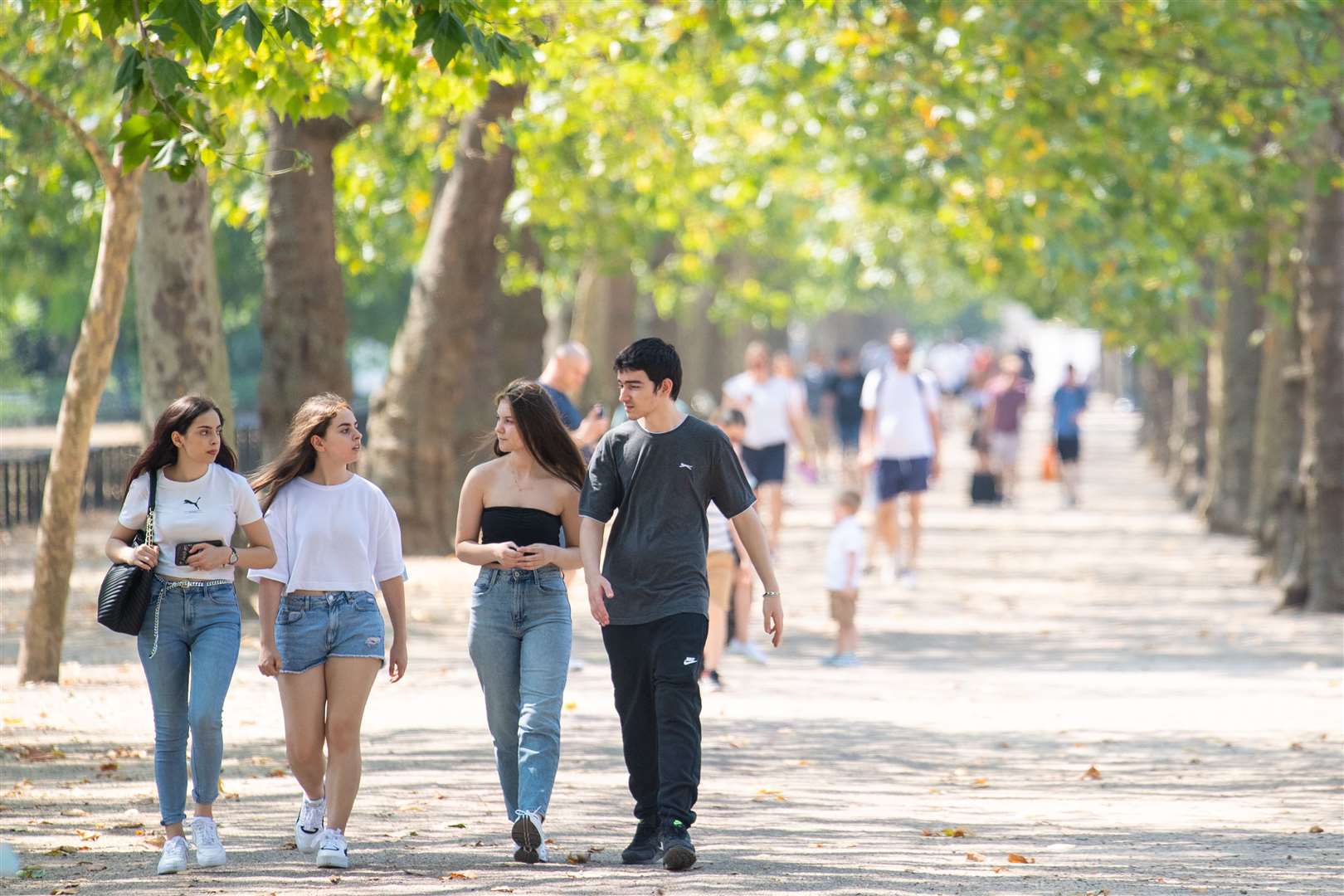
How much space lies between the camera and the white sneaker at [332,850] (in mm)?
6805

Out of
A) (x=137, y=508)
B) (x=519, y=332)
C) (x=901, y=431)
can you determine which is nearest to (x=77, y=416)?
(x=137, y=508)

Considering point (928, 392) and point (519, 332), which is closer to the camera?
point (928, 392)

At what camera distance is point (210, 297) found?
12883 mm

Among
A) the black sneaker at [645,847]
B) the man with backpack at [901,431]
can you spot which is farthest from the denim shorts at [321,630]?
the man with backpack at [901,431]

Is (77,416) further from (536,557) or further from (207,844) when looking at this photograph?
(536,557)

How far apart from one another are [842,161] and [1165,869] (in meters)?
18.4

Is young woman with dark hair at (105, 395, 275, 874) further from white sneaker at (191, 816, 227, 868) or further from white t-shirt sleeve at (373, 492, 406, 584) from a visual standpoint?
white t-shirt sleeve at (373, 492, 406, 584)

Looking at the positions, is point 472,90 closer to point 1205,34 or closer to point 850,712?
point 850,712

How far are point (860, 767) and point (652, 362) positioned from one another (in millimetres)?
3204

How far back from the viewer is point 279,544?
692 cm

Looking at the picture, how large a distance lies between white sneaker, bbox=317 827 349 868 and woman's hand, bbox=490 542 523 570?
105 cm

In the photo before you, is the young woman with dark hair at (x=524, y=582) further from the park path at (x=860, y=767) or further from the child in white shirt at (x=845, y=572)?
the child in white shirt at (x=845, y=572)

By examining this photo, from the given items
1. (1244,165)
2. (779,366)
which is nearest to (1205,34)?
(1244,165)

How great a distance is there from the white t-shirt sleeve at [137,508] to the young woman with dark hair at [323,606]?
1.40 ft
